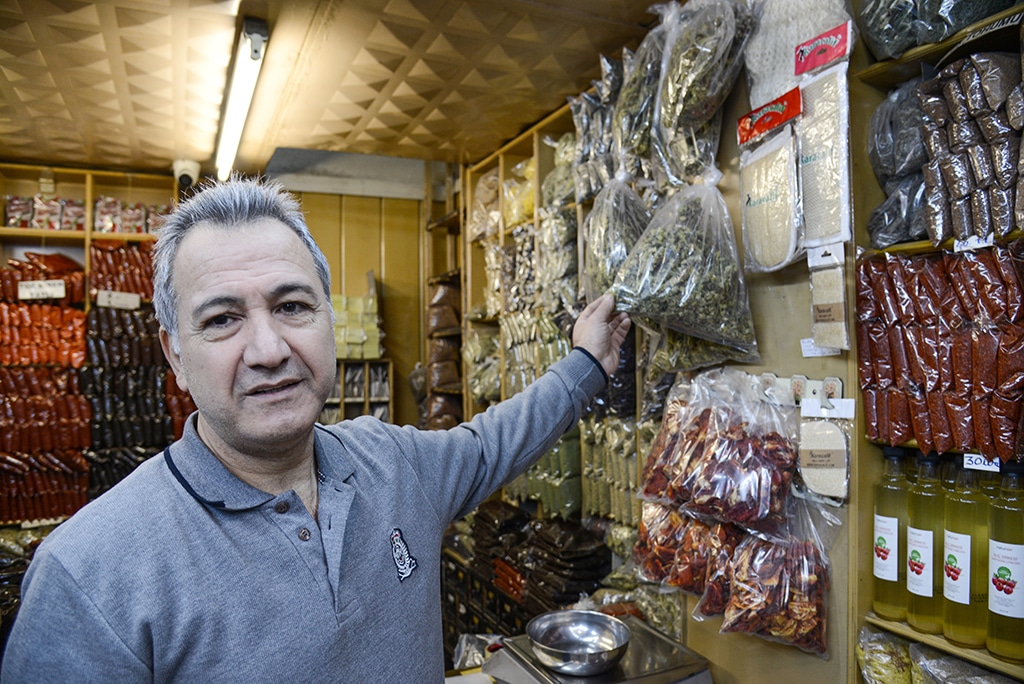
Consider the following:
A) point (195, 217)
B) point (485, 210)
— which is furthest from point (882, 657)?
point (485, 210)

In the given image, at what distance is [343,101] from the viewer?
311 centimetres

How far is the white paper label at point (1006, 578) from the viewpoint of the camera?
1.44 meters

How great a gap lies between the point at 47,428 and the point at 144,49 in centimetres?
272

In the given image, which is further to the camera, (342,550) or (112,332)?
(112,332)

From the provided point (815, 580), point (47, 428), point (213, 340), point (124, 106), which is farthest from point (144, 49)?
point (815, 580)

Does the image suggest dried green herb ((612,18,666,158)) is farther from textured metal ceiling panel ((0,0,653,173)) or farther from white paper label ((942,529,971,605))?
white paper label ((942,529,971,605))

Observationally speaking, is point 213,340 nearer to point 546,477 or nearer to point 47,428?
point 546,477

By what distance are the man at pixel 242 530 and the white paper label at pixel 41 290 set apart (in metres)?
3.92

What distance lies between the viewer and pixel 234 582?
3.31 feet

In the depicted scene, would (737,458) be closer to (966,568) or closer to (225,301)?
(966,568)

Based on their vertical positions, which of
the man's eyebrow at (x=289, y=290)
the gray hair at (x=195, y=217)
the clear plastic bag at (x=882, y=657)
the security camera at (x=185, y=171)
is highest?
the security camera at (x=185, y=171)

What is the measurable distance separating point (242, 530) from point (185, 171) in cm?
395

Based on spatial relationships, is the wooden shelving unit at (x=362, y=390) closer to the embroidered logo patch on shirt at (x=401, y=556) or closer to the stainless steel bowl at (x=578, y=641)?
the stainless steel bowl at (x=578, y=641)

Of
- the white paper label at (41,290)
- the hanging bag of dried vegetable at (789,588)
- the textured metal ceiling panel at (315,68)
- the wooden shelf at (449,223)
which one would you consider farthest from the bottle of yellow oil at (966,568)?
the white paper label at (41,290)
